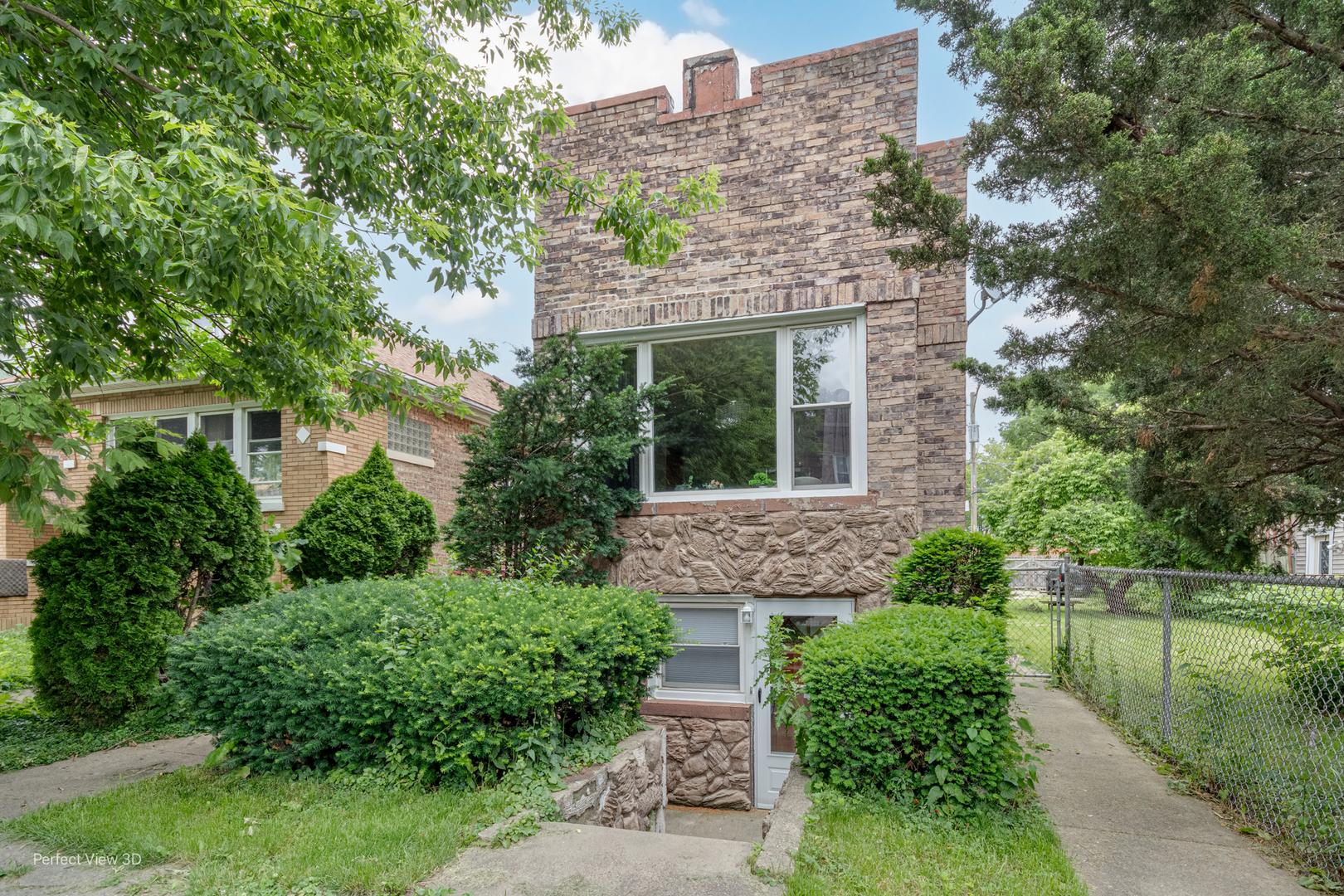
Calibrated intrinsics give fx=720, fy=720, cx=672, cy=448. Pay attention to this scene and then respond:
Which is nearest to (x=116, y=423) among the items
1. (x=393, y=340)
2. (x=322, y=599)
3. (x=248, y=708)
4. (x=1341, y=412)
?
(x=322, y=599)

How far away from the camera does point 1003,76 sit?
3656 millimetres

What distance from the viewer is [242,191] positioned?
3.77 m

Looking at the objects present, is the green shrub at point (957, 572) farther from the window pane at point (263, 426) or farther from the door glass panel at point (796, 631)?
the window pane at point (263, 426)

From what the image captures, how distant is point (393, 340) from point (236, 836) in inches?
222

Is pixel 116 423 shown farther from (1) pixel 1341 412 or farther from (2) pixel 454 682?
(1) pixel 1341 412

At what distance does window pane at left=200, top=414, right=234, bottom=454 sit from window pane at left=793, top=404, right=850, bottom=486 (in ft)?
32.1

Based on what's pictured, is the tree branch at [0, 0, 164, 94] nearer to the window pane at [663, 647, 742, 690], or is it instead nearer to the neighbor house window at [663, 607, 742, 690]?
the neighbor house window at [663, 607, 742, 690]

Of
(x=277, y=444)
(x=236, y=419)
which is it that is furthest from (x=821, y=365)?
(x=236, y=419)

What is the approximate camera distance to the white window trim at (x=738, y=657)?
723 cm

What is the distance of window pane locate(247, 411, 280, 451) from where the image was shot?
1177 cm

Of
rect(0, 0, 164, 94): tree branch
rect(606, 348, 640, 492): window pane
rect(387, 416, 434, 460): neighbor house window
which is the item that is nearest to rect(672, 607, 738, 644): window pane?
rect(606, 348, 640, 492): window pane

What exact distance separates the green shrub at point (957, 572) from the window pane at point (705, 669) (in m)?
2.13

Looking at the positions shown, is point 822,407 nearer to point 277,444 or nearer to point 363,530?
point 363,530

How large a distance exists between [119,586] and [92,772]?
1.56 metres
